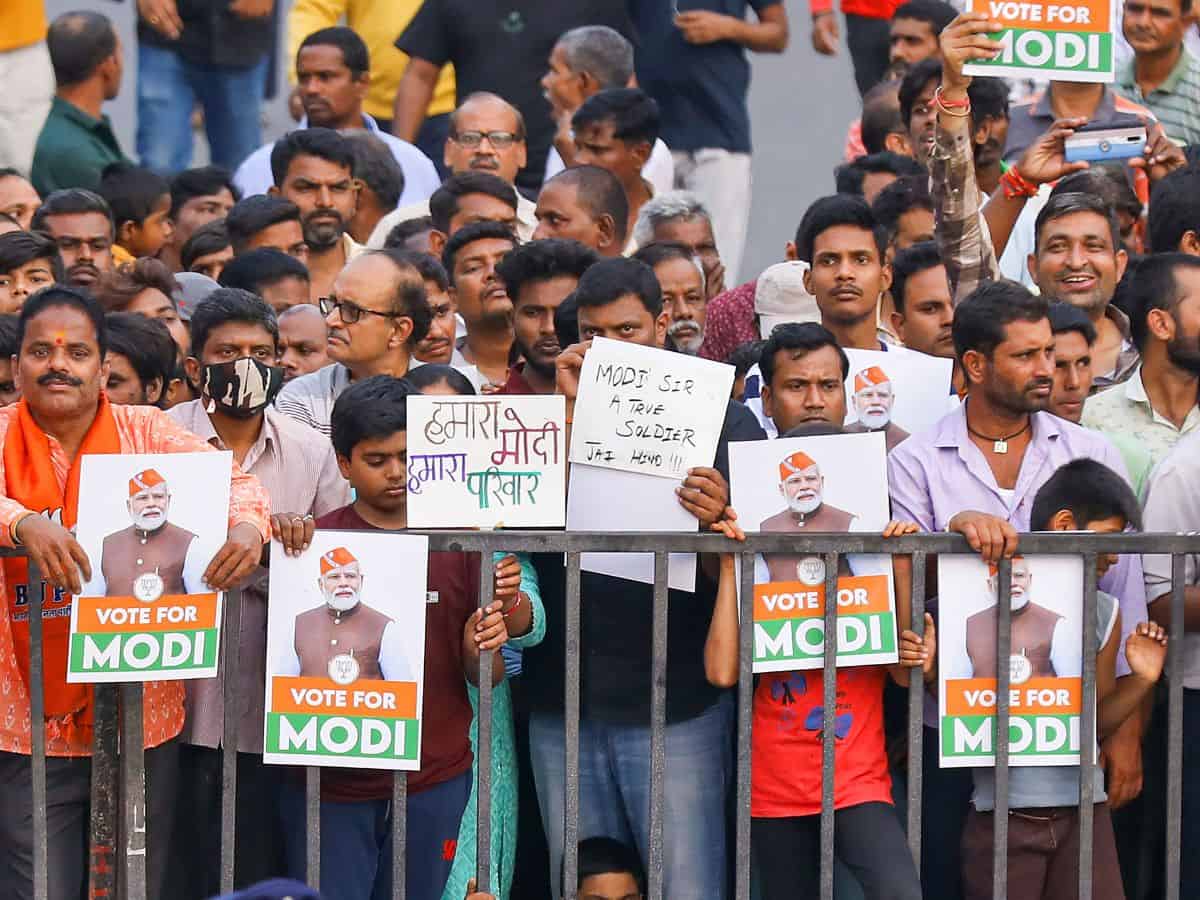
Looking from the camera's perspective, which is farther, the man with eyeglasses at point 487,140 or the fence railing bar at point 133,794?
the man with eyeglasses at point 487,140

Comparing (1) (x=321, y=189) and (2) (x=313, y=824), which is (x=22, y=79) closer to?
(1) (x=321, y=189)

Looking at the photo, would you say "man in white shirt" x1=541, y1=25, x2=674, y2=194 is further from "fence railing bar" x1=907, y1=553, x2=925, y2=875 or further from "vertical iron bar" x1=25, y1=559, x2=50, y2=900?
"vertical iron bar" x1=25, y1=559, x2=50, y2=900

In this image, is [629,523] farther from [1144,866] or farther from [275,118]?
[275,118]

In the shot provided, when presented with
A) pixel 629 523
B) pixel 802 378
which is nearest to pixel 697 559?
pixel 629 523

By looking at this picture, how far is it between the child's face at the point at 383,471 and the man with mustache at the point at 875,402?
1.48m

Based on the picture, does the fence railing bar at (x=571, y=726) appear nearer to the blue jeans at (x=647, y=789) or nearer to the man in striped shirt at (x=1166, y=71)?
the blue jeans at (x=647, y=789)

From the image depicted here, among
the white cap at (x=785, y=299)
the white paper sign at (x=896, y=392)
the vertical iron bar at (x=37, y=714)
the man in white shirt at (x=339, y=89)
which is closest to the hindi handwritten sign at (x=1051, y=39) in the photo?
the white paper sign at (x=896, y=392)

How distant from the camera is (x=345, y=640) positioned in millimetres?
5578

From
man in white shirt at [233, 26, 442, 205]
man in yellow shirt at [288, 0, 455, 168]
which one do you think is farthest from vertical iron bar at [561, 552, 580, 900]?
man in yellow shirt at [288, 0, 455, 168]

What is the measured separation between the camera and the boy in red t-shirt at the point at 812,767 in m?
5.75

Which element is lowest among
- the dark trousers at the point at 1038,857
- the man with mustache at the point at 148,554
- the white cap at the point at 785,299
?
the dark trousers at the point at 1038,857

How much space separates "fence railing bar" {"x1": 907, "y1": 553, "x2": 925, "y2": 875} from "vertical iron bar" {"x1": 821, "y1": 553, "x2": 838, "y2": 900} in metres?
0.19

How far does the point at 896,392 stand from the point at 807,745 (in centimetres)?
136

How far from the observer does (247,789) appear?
19.8ft
